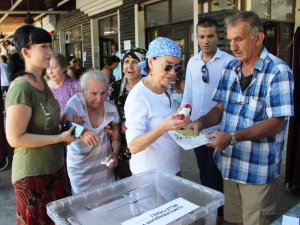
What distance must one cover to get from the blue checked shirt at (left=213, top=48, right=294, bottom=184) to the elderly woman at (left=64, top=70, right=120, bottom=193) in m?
0.81

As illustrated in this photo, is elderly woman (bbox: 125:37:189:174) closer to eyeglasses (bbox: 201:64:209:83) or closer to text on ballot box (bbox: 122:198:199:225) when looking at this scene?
text on ballot box (bbox: 122:198:199:225)

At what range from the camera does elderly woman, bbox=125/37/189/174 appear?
1.63 m

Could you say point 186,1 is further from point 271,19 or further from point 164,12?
point 271,19

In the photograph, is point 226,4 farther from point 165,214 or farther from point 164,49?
point 165,214

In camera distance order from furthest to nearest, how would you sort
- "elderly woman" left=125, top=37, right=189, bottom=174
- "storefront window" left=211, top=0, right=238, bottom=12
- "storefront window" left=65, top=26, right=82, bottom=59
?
"storefront window" left=65, top=26, right=82, bottom=59, "storefront window" left=211, top=0, right=238, bottom=12, "elderly woman" left=125, top=37, right=189, bottom=174

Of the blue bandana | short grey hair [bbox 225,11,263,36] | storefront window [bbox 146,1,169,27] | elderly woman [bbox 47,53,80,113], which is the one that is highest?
storefront window [bbox 146,1,169,27]

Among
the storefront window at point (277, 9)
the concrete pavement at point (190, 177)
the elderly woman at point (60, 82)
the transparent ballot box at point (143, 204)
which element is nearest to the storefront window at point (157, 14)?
the storefront window at point (277, 9)

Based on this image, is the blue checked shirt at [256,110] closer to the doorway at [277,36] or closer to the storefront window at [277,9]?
the storefront window at [277,9]

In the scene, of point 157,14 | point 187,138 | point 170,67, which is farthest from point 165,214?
point 157,14

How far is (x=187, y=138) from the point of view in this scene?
66.7 inches

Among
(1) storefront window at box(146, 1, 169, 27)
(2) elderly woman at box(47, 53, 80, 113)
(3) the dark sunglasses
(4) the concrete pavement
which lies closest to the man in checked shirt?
(3) the dark sunglasses

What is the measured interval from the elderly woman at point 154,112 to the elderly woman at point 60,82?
1.60m

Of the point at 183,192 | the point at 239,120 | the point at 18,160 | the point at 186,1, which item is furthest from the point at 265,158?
the point at 186,1

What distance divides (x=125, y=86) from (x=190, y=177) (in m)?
1.69
